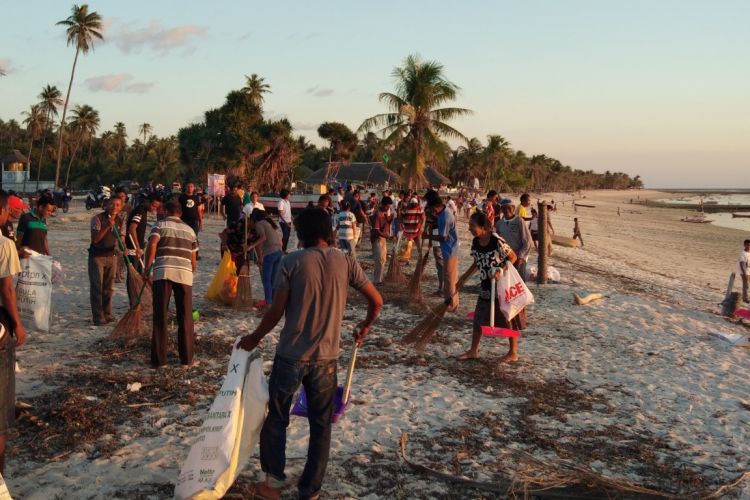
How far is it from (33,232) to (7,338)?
14.3ft

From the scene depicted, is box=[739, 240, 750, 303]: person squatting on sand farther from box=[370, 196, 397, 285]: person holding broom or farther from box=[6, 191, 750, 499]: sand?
box=[370, 196, 397, 285]: person holding broom

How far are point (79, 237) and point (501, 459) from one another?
17428 millimetres

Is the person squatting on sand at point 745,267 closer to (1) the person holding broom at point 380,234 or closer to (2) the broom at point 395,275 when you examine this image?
(2) the broom at point 395,275

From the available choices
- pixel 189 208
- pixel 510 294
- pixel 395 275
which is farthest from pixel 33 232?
pixel 395 275

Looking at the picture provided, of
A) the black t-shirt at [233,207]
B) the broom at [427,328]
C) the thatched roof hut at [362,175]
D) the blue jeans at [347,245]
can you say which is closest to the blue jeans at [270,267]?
the blue jeans at [347,245]

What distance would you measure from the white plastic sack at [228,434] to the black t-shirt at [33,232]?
4.76m

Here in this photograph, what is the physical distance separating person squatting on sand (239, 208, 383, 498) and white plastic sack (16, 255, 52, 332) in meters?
3.78

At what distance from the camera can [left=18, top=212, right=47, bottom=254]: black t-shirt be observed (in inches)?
272

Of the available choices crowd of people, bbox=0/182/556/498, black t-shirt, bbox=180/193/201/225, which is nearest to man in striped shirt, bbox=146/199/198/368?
crowd of people, bbox=0/182/556/498

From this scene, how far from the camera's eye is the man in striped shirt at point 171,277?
5.68 m

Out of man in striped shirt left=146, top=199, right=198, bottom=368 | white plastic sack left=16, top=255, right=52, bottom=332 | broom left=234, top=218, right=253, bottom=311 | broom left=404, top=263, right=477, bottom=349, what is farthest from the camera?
broom left=234, top=218, right=253, bottom=311

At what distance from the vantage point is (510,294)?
244 inches

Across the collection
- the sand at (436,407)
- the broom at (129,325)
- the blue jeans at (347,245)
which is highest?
the blue jeans at (347,245)

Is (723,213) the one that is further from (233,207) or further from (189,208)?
(189,208)
